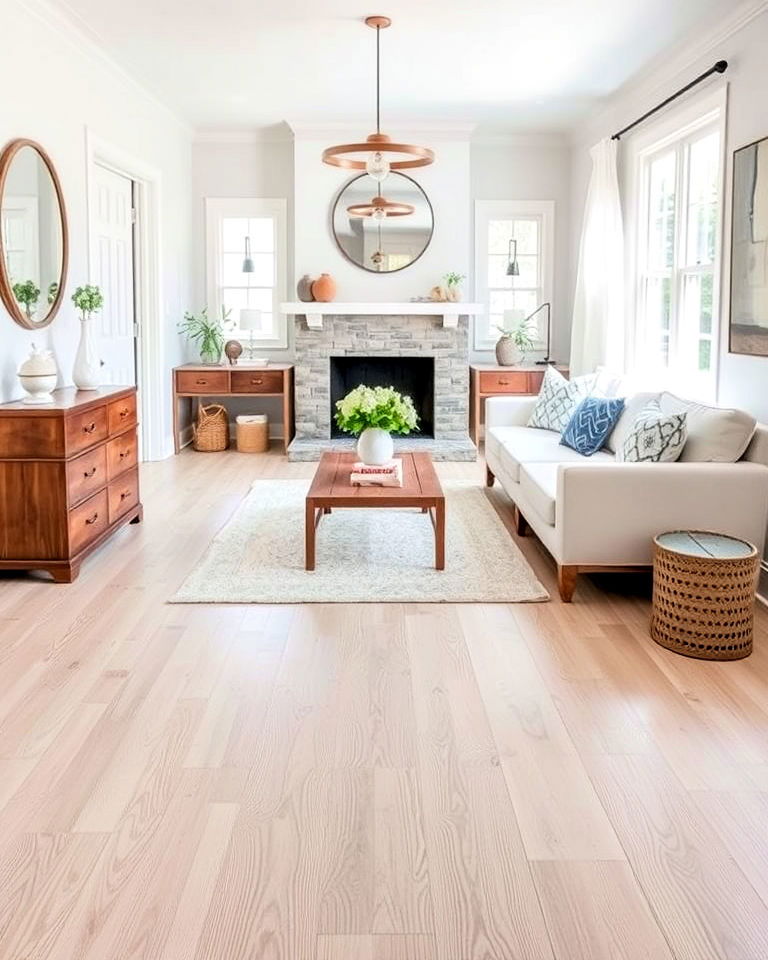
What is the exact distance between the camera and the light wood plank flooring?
1.89 m

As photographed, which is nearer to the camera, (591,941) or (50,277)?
(591,941)

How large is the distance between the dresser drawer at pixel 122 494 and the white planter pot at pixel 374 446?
128 cm

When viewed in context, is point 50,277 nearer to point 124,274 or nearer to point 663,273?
point 124,274

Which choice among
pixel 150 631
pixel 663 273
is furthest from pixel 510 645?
pixel 663 273

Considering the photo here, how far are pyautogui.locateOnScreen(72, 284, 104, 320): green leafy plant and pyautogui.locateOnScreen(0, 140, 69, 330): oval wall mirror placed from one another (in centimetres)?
10

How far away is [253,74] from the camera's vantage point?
639 centimetres

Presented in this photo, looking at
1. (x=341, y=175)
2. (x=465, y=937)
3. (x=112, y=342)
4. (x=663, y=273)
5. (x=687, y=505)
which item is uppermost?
(x=341, y=175)

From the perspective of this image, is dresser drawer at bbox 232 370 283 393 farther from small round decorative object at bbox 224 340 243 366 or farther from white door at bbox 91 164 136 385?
white door at bbox 91 164 136 385

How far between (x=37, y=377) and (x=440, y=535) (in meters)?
1.98

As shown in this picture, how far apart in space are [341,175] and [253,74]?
1848 millimetres

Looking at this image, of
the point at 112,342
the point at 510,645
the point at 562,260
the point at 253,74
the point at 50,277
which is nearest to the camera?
the point at 510,645

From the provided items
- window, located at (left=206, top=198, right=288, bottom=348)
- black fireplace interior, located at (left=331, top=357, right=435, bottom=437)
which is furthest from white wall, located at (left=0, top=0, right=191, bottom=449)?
black fireplace interior, located at (left=331, top=357, right=435, bottom=437)

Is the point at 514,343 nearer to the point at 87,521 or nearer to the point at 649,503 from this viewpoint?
the point at 649,503

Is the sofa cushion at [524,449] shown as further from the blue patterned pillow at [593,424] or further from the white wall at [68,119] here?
the white wall at [68,119]
